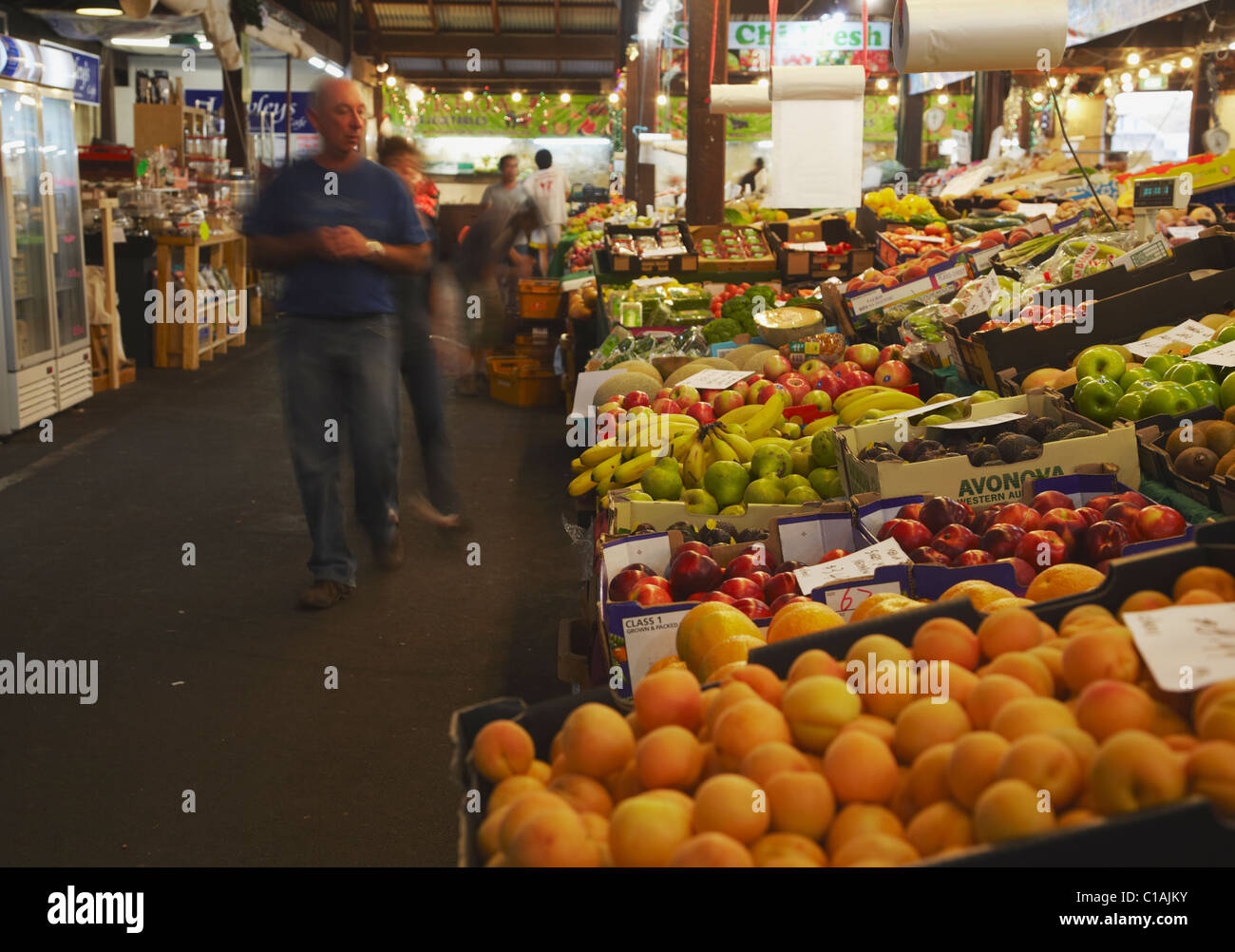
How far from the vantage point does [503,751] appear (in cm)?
135

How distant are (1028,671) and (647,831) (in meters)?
0.45

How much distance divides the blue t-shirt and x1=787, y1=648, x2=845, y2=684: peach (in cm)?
322

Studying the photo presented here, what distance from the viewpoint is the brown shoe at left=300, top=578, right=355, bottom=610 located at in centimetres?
464

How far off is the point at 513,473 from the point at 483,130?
23.9 meters

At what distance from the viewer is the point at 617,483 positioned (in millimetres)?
3910

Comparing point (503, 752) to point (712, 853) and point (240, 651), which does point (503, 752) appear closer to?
point (712, 853)

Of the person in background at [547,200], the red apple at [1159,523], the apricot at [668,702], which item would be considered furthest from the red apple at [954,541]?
the person in background at [547,200]

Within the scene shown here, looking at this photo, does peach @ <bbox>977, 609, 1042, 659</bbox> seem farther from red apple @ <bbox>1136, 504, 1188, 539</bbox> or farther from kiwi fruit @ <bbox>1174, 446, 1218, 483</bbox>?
kiwi fruit @ <bbox>1174, 446, 1218, 483</bbox>

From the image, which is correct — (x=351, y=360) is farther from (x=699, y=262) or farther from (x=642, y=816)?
(x=699, y=262)

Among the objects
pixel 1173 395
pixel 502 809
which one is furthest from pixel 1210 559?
pixel 1173 395

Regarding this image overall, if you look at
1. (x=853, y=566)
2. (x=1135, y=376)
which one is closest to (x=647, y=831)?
(x=853, y=566)

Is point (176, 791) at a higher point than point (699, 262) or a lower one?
lower
